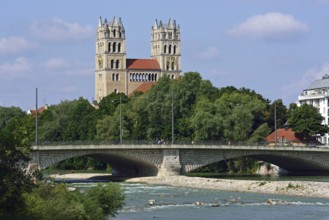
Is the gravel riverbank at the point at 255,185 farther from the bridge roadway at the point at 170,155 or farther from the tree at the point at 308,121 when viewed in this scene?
the tree at the point at 308,121

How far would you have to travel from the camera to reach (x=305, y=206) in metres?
69.1

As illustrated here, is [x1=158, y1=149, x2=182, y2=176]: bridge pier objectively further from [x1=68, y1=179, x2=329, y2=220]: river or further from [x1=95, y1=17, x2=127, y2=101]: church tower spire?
[x1=95, y1=17, x2=127, y2=101]: church tower spire

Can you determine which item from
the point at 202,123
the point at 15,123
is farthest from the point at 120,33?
the point at 15,123

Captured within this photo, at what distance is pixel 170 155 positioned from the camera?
325 ft

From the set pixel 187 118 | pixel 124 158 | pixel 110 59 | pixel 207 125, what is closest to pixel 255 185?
pixel 124 158

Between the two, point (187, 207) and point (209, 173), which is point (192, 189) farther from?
point (209, 173)

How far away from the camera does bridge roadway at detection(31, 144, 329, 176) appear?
93875 millimetres

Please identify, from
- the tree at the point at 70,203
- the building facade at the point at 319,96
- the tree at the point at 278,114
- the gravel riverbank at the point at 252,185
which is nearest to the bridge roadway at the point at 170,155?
the gravel riverbank at the point at 252,185

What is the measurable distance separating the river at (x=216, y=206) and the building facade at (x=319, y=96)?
70.5 meters

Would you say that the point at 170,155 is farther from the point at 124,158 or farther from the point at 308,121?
the point at 308,121

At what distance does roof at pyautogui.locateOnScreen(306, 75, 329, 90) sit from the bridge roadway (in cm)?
4858

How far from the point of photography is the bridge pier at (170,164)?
98.2 metres

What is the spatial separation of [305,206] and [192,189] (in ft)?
63.2

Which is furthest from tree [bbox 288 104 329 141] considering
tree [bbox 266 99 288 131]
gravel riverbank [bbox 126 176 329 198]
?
gravel riverbank [bbox 126 176 329 198]
